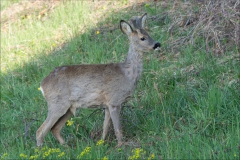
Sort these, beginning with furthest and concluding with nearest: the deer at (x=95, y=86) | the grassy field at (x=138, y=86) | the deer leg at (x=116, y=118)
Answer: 1. the deer at (x=95, y=86)
2. the deer leg at (x=116, y=118)
3. the grassy field at (x=138, y=86)

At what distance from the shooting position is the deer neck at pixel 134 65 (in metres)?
8.25

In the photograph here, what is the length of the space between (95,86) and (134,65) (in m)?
0.70

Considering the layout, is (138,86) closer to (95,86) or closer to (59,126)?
(95,86)

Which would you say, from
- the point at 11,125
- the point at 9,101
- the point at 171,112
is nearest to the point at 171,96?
the point at 171,112

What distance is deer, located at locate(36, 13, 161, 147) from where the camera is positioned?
817 cm

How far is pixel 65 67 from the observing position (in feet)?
27.6

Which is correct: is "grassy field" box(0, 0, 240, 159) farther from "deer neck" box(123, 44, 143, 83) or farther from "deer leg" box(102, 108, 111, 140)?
"deer neck" box(123, 44, 143, 83)

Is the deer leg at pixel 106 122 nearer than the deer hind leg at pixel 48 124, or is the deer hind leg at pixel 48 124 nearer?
the deer hind leg at pixel 48 124

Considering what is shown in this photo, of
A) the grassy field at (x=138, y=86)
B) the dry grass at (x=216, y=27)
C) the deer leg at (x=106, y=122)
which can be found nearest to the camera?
the grassy field at (x=138, y=86)

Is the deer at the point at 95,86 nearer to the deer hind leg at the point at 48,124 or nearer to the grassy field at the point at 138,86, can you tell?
the deer hind leg at the point at 48,124

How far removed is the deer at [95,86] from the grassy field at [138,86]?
40 cm

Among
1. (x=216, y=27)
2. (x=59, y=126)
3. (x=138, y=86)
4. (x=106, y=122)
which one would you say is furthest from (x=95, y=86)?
(x=216, y=27)

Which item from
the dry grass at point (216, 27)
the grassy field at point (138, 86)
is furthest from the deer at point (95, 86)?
the dry grass at point (216, 27)

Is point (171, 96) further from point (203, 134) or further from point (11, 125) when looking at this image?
point (11, 125)
